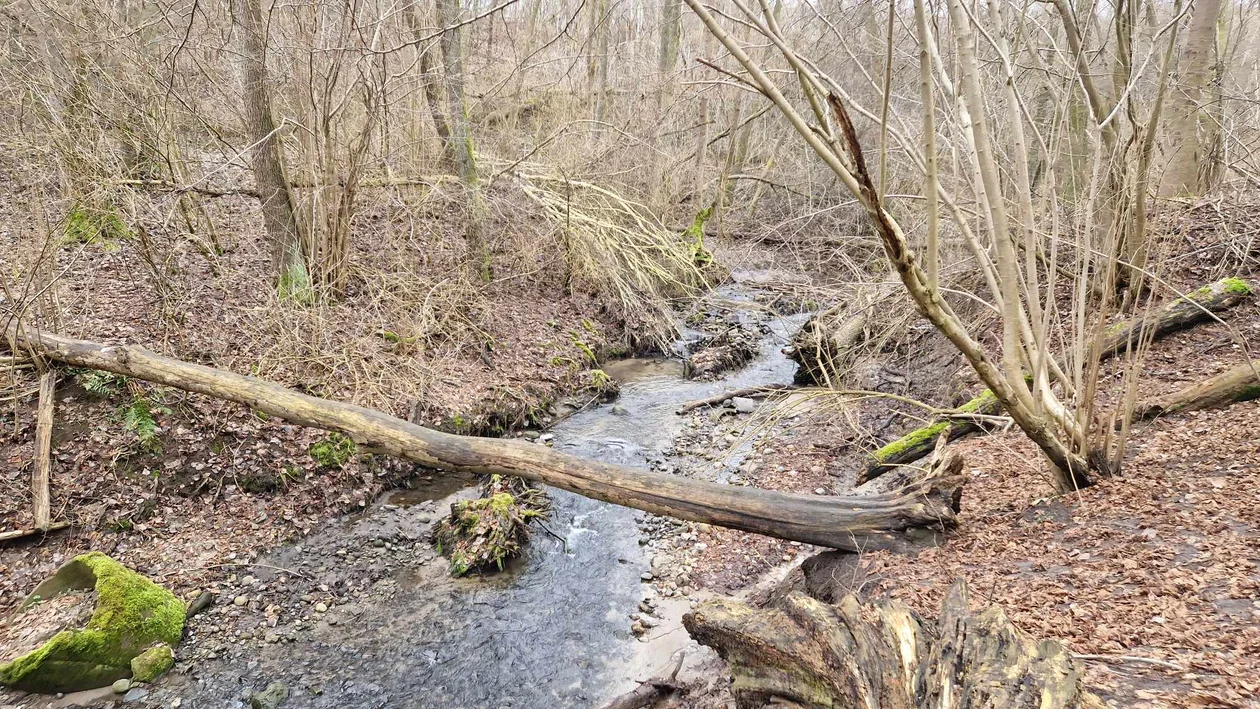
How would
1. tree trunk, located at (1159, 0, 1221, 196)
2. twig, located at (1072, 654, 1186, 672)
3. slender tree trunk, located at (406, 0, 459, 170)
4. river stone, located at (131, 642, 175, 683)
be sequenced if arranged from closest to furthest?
twig, located at (1072, 654, 1186, 672)
river stone, located at (131, 642, 175, 683)
tree trunk, located at (1159, 0, 1221, 196)
slender tree trunk, located at (406, 0, 459, 170)

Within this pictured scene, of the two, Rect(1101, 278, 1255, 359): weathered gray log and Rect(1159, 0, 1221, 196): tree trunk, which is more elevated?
Rect(1159, 0, 1221, 196): tree trunk

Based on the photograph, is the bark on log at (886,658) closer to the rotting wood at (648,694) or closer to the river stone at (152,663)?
the rotting wood at (648,694)


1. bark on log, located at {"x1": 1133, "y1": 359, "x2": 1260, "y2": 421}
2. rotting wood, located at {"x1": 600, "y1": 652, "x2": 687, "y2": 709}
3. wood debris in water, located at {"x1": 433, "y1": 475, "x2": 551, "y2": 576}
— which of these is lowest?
rotting wood, located at {"x1": 600, "y1": 652, "x2": 687, "y2": 709}

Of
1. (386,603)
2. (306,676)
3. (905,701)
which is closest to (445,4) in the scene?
(386,603)

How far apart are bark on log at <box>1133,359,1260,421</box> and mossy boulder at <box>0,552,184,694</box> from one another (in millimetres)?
6603

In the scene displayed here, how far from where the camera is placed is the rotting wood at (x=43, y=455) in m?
4.58

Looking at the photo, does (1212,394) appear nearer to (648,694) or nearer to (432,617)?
(648,694)

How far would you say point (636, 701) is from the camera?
12.2 ft

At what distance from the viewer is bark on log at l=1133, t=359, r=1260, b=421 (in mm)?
4023

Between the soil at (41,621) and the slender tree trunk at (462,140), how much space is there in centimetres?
589

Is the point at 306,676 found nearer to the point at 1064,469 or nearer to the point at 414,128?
the point at 1064,469

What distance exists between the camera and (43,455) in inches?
187

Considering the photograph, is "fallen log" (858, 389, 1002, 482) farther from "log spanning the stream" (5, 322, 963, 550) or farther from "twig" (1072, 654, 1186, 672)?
"twig" (1072, 654, 1186, 672)

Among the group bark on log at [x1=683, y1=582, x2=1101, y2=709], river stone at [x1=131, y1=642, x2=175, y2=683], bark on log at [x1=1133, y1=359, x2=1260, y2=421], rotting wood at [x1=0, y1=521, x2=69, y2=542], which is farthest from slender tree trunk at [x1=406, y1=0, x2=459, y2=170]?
bark on log at [x1=1133, y1=359, x2=1260, y2=421]
